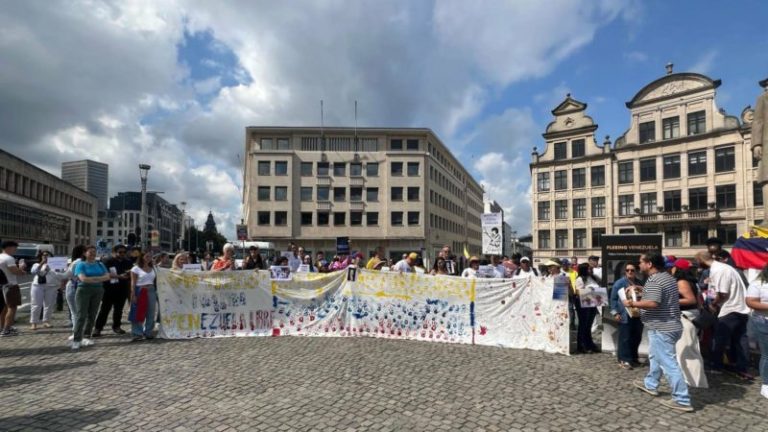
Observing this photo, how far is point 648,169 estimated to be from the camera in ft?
159

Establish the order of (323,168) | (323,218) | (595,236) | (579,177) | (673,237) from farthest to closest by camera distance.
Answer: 1. (323,168)
2. (323,218)
3. (579,177)
4. (595,236)
5. (673,237)

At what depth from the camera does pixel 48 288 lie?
11.3 meters

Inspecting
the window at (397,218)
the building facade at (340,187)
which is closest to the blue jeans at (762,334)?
the building facade at (340,187)

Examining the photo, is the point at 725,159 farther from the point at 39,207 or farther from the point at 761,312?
the point at 39,207

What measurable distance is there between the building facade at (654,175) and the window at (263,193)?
A: 3470 centimetres

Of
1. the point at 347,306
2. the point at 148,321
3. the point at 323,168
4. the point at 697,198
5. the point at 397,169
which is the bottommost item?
the point at 148,321

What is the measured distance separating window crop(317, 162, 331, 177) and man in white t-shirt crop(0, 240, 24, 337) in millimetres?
52522

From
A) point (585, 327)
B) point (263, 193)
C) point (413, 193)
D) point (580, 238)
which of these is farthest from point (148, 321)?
point (413, 193)

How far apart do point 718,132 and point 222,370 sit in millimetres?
52747

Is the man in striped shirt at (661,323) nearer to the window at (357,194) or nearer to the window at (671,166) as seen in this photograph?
the window at (671,166)

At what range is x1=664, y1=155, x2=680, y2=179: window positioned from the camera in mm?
46812

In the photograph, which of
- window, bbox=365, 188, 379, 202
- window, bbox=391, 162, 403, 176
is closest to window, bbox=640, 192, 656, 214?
window, bbox=391, 162, 403, 176

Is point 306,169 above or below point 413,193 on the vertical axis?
above

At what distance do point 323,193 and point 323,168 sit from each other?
139 inches
